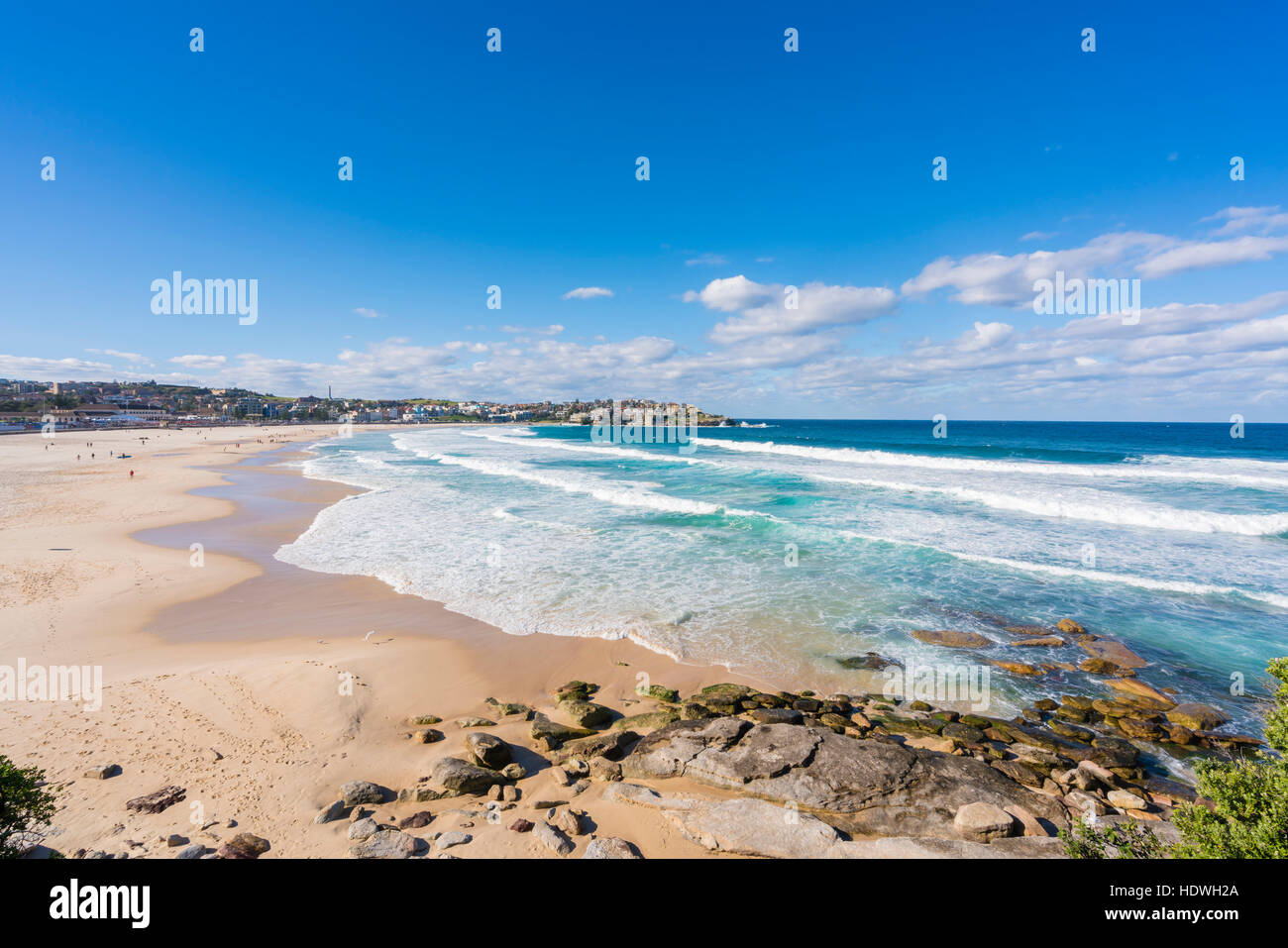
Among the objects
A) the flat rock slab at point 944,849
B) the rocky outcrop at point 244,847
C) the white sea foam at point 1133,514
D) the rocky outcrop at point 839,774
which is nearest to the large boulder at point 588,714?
the rocky outcrop at point 839,774

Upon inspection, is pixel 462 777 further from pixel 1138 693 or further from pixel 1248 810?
pixel 1138 693

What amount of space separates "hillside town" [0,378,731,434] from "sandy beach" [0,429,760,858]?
105 metres

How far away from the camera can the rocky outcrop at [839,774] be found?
5613mm

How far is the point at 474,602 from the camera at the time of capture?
42.5 feet

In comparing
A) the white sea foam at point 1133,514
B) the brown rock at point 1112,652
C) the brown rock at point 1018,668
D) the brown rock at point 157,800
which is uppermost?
the white sea foam at point 1133,514

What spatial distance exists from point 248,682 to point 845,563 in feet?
51.7

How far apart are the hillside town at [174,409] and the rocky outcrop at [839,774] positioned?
121m

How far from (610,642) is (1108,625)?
1191cm

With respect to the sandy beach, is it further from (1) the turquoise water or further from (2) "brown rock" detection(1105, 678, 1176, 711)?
(2) "brown rock" detection(1105, 678, 1176, 711)

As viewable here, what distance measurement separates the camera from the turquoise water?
428 inches

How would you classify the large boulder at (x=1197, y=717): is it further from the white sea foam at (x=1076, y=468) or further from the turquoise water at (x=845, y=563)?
the white sea foam at (x=1076, y=468)

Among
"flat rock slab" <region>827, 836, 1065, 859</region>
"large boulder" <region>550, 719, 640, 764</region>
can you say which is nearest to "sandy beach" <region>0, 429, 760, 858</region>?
"large boulder" <region>550, 719, 640, 764</region>
